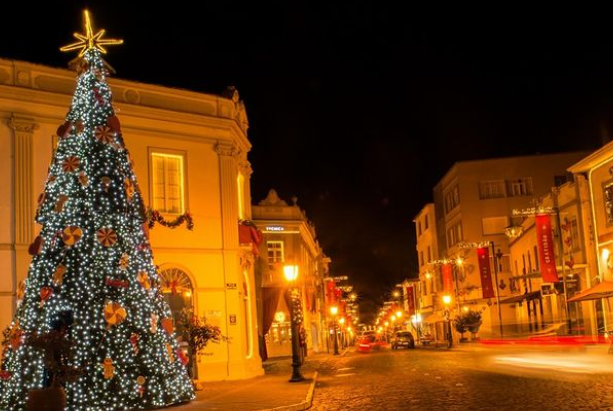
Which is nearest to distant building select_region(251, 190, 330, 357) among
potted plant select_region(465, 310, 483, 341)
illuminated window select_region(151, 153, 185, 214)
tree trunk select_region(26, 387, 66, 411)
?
potted plant select_region(465, 310, 483, 341)

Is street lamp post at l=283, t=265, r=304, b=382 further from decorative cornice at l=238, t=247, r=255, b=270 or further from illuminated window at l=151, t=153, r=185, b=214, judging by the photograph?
illuminated window at l=151, t=153, r=185, b=214

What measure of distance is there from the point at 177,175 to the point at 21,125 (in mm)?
5171

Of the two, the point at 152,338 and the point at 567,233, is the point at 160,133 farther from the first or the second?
the point at 567,233

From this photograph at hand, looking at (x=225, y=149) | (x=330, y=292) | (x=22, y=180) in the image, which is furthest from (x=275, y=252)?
(x=22, y=180)

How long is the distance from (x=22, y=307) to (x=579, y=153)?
51029 mm

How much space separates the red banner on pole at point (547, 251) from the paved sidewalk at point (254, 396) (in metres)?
18.6

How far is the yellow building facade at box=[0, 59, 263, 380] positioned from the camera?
20484 millimetres

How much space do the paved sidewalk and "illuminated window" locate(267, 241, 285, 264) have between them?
76.9ft

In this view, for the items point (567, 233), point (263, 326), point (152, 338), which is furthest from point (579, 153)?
point (152, 338)

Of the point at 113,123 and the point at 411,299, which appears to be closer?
the point at 113,123

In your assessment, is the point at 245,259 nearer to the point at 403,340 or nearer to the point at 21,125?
the point at 21,125

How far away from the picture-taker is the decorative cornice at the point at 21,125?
67.1 feet

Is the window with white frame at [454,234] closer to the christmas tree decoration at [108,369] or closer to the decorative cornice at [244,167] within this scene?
the decorative cornice at [244,167]

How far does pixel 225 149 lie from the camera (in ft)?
81.1
